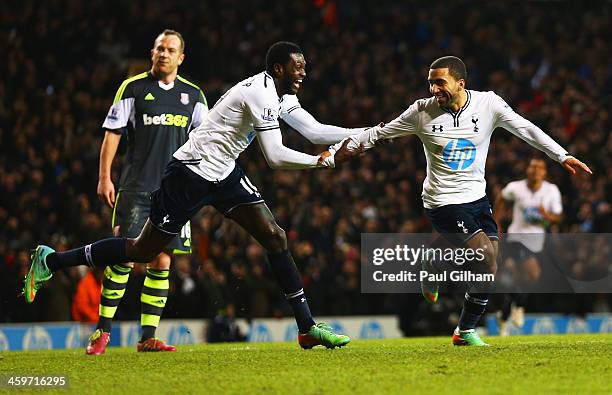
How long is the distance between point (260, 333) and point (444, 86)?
8.55 metres

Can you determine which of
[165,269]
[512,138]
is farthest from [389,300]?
[165,269]

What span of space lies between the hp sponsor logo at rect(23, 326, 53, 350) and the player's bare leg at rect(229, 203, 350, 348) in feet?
24.1

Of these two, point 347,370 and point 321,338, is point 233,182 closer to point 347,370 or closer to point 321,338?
point 321,338

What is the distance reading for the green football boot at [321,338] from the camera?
27.8 feet

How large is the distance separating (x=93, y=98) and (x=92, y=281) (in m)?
5.19

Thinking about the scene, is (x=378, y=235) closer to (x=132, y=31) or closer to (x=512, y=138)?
(x=512, y=138)

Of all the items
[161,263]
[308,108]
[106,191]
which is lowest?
[161,263]

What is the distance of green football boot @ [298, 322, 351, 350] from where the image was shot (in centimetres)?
848

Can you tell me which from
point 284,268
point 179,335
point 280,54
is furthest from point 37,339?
point 280,54

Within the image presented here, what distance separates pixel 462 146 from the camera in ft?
30.3

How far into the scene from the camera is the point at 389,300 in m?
18.4

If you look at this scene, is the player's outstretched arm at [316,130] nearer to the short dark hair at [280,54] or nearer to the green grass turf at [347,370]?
the short dark hair at [280,54]

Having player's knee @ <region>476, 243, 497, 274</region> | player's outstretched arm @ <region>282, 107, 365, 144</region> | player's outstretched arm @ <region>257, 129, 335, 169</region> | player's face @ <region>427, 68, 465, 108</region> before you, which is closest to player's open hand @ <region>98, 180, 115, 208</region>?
player's outstretched arm @ <region>282, 107, 365, 144</region>

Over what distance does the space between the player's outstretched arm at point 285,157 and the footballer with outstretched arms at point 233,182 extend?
0.02 m
